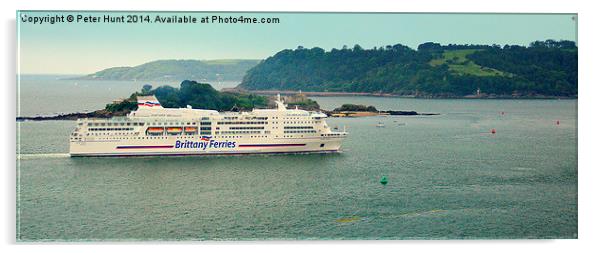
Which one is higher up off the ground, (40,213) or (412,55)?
(412,55)

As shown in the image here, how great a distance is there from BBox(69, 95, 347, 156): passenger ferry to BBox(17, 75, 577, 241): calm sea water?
369mm

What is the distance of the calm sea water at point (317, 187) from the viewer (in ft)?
36.7

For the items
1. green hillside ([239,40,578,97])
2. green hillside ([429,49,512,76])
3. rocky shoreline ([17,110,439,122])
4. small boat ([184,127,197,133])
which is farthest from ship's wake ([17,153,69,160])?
green hillside ([429,49,512,76])

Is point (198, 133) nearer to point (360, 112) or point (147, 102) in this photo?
point (147, 102)

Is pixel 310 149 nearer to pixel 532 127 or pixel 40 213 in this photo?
pixel 532 127

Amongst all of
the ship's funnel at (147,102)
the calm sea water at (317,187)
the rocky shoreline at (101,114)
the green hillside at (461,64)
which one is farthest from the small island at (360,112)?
the ship's funnel at (147,102)

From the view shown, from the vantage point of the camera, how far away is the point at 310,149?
17.5 meters

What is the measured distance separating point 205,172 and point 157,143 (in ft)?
7.38

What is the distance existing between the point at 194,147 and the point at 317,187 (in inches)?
161

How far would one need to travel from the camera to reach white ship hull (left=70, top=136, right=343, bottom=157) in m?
16.7

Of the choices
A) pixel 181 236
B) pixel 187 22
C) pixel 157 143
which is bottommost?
pixel 181 236

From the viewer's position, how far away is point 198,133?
1706 cm

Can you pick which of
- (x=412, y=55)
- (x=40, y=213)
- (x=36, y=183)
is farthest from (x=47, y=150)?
(x=412, y=55)

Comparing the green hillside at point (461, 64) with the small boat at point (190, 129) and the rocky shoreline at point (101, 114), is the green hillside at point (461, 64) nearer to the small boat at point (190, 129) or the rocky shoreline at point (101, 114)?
the rocky shoreline at point (101, 114)
